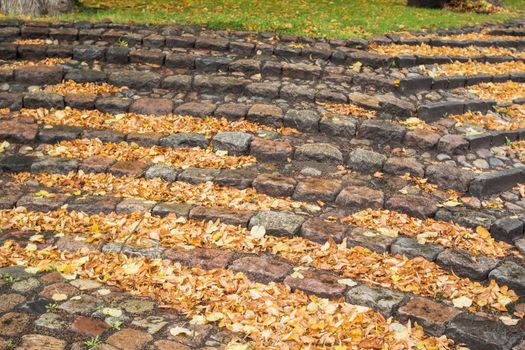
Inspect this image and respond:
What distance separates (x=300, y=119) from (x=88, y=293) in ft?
10.6

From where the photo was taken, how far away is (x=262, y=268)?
459 cm

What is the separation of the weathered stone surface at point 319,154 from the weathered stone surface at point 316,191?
52 cm

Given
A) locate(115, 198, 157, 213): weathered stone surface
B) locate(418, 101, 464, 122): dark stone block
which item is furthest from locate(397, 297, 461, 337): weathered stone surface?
locate(418, 101, 464, 122): dark stone block

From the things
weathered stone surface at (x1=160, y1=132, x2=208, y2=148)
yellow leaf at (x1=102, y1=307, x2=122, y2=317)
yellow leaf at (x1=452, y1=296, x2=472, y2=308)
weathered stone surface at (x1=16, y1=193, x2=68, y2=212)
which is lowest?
yellow leaf at (x1=102, y1=307, x2=122, y2=317)

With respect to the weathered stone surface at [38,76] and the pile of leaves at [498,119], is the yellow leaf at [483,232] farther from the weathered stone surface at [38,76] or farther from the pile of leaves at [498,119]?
the weathered stone surface at [38,76]

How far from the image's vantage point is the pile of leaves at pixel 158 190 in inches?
218

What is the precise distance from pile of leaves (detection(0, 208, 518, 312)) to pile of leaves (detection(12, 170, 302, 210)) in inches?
14.7

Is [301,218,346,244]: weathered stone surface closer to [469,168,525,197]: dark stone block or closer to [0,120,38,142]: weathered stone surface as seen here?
[469,168,525,197]: dark stone block

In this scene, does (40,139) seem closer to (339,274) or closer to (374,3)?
(339,274)

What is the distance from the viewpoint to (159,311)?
4.14 m

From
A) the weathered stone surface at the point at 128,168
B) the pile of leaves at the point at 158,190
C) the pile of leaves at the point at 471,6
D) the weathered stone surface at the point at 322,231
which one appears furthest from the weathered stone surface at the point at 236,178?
the pile of leaves at the point at 471,6

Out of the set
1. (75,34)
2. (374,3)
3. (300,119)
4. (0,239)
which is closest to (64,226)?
(0,239)

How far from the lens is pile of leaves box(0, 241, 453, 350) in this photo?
3912mm

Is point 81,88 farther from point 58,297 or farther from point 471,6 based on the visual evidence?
point 471,6
